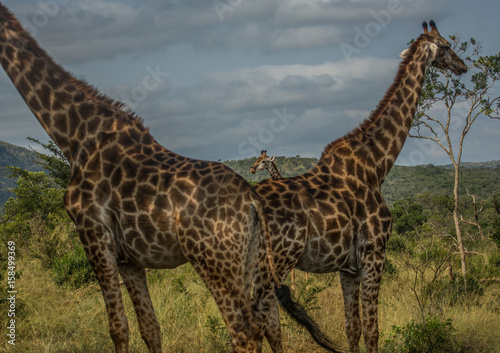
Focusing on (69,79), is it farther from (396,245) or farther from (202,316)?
(396,245)

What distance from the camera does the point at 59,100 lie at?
5.70m

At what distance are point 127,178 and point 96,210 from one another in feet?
1.41

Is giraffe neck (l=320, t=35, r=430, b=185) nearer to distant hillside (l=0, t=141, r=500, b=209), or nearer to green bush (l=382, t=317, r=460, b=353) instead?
green bush (l=382, t=317, r=460, b=353)

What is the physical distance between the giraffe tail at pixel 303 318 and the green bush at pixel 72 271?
450cm

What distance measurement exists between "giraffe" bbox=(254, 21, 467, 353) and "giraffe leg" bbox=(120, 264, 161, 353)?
1464 mm

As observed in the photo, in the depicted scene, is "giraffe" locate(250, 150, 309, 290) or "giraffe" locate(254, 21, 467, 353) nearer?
"giraffe" locate(254, 21, 467, 353)

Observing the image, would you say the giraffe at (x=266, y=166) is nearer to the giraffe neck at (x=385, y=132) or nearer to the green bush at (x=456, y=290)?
the green bush at (x=456, y=290)

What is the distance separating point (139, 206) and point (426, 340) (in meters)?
4.18

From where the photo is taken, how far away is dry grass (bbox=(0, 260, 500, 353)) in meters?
6.98

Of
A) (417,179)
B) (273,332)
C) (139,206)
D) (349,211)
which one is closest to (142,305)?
(139,206)

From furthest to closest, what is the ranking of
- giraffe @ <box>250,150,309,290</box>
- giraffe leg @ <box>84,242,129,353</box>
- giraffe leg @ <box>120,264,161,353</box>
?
giraffe @ <box>250,150,309,290</box> < giraffe leg @ <box>120,264,161,353</box> < giraffe leg @ <box>84,242,129,353</box>

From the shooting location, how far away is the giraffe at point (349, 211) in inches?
238

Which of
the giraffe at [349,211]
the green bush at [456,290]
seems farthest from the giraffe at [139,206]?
the green bush at [456,290]

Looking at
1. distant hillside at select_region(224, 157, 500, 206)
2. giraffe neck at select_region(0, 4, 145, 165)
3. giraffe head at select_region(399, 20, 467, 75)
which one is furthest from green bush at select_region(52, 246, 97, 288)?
distant hillside at select_region(224, 157, 500, 206)
